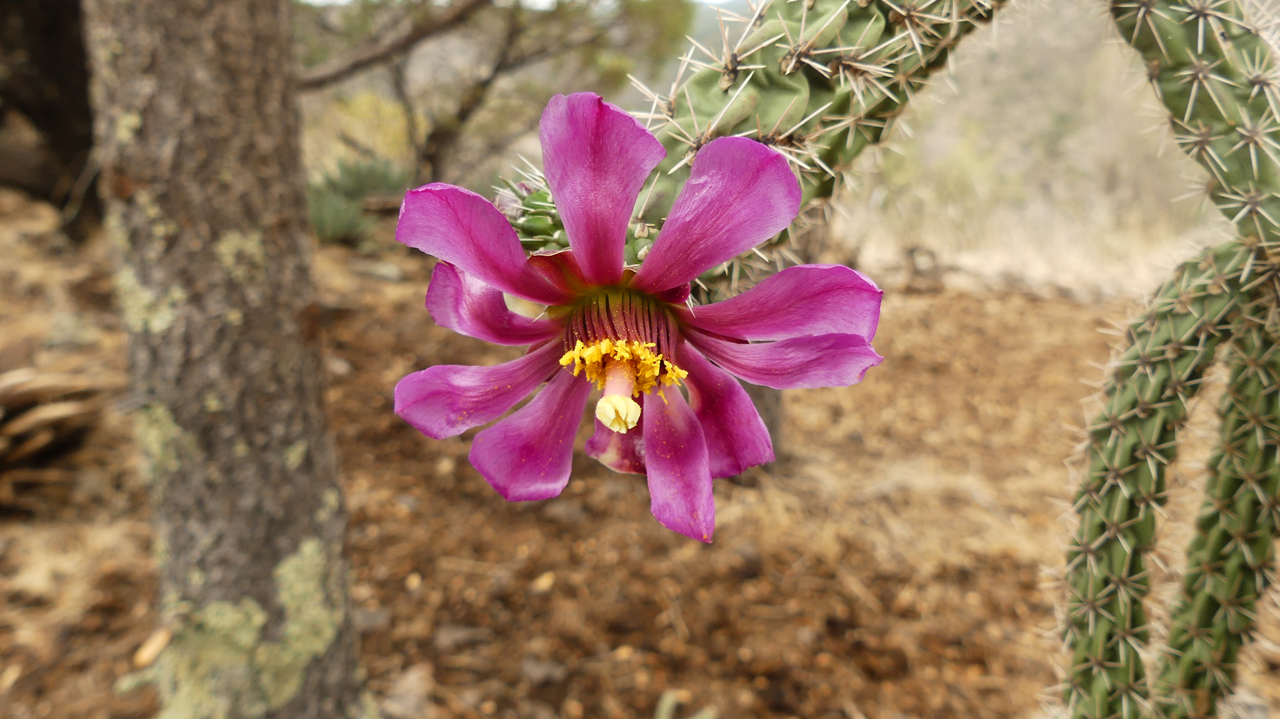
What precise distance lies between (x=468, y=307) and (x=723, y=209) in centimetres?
19

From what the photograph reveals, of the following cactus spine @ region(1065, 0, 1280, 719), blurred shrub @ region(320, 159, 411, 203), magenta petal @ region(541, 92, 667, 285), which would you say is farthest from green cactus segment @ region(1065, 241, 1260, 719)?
blurred shrub @ region(320, 159, 411, 203)

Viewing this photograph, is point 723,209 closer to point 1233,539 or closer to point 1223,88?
point 1223,88

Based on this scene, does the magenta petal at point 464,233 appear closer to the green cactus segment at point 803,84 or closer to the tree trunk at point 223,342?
the green cactus segment at point 803,84

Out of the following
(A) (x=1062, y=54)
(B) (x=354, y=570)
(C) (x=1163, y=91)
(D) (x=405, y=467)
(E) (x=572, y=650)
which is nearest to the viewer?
(C) (x=1163, y=91)

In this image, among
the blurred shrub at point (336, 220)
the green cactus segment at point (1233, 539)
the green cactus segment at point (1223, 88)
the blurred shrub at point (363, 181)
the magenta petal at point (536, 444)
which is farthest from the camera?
the blurred shrub at point (363, 181)

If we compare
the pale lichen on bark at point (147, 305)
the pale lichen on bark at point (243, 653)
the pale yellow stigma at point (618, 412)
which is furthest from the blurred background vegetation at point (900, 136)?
the pale lichen on bark at point (243, 653)

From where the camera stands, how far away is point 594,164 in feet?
1.43

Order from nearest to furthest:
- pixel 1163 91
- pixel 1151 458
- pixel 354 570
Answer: pixel 1163 91 < pixel 1151 458 < pixel 354 570

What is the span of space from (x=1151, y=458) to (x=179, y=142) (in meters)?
1.78

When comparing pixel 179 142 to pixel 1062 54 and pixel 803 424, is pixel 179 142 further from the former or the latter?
pixel 1062 54

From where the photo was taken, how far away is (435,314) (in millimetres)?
467

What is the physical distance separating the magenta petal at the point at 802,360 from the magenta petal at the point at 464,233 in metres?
0.17

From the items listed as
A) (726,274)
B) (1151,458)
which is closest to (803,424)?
Answer: (1151,458)

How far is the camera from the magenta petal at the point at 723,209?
423 millimetres
